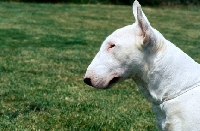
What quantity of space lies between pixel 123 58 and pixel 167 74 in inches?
13.8

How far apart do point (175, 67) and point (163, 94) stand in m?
0.22

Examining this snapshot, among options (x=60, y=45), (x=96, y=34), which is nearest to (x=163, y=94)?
(x=60, y=45)

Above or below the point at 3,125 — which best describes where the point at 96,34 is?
below

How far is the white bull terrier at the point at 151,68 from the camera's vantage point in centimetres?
348

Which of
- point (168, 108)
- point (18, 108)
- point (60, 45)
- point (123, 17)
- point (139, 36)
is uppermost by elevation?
point (139, 36)

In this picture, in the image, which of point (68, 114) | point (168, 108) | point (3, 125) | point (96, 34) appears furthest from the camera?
point (96, 34)

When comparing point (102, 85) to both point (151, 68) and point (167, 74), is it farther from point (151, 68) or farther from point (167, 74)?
point (167, 74)

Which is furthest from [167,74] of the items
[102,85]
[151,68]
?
[102,85]

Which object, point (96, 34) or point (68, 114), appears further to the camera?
point (96, 34)

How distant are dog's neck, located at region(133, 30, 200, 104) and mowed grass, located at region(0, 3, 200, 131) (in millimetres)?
1592

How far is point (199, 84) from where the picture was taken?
138 inches

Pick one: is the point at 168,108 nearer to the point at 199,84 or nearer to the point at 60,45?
the point at 199,84

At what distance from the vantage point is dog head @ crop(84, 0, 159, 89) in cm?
353

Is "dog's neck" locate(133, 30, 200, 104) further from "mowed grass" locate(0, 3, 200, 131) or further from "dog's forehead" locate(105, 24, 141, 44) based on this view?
"mowed grass" locate(0, 3, 200, 131)
